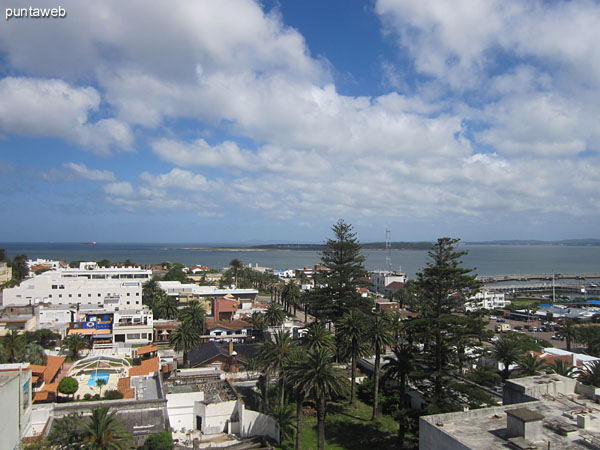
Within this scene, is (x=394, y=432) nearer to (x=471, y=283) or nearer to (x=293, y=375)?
(x=293, y=375)

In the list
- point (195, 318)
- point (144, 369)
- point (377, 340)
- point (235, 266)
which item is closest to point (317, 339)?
point (377, 340)

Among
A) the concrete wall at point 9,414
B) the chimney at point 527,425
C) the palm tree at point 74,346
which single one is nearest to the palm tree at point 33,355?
the palm tree at point 74,346

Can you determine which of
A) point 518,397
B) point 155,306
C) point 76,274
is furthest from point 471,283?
point 76,274

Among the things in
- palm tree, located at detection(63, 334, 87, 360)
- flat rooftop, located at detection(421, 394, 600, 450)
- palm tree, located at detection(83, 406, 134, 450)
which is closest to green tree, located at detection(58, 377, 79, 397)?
palm tree, located at detection(83, 406, 134, 450)

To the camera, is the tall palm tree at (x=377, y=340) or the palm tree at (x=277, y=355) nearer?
the palm tree at (x=277, y=355)

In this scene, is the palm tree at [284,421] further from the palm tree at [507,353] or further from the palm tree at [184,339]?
the palm tree at [507,353]

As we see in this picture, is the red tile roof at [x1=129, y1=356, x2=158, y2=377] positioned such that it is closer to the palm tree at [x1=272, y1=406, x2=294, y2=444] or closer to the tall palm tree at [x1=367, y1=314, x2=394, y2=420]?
the palm tree at [x1=272, y1=406, x2=294, y2=444]
